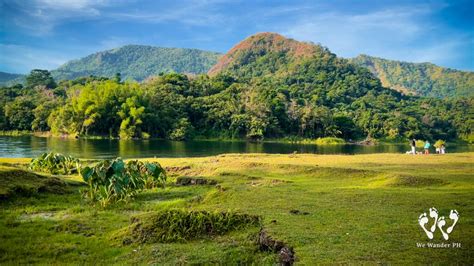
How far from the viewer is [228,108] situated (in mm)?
106375

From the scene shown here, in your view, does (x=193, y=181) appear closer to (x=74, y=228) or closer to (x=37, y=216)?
(x=37, y=216)

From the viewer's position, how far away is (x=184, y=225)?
1069 centimetres

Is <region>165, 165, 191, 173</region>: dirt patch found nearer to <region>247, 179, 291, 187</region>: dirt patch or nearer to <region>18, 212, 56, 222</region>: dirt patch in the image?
<region>247, 179, 291, 187</region>: dirt patch

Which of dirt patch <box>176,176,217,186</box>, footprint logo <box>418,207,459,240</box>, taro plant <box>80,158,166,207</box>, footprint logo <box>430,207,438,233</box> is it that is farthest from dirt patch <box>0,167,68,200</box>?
footprint logo <box>430,207,438,233</box>

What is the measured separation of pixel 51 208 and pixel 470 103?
470 feet

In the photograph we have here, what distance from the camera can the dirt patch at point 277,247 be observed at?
27.4 ft

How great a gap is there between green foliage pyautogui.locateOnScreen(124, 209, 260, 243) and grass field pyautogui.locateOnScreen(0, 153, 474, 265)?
28 centimetres

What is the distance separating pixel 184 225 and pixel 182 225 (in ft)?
0.18

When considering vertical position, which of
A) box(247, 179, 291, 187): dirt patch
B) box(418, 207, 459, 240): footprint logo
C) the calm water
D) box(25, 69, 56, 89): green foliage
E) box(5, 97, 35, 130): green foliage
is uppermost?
box(25, 69, 56, 89): green foliage

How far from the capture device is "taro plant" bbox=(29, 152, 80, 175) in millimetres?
24016

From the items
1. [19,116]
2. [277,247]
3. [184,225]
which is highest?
[19,116]

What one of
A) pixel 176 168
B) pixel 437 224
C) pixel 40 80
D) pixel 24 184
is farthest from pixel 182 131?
pixel 40 80

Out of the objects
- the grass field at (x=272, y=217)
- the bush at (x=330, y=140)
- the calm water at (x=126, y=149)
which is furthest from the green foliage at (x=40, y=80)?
the grass field at (x=272, y=217)

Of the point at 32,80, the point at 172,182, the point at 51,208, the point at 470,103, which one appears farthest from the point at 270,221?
the point at 32,80
